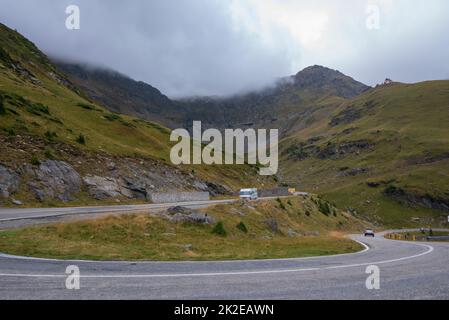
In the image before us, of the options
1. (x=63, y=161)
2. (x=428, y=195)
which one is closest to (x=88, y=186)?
(x=63, y=161)

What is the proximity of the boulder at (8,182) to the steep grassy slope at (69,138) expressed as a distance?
895mm

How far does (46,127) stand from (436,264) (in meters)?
53.4

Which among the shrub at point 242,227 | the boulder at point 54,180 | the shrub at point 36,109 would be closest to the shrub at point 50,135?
the boulder at point 54,180

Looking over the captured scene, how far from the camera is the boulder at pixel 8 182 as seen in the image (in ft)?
122

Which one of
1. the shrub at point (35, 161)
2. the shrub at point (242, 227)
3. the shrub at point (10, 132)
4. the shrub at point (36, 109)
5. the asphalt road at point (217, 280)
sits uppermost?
the shrub at point (36, 109)

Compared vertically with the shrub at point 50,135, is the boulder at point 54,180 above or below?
below

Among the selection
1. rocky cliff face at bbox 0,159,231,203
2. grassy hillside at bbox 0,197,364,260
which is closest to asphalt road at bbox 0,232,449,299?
grassy hillside at bbox 0,197,364,260

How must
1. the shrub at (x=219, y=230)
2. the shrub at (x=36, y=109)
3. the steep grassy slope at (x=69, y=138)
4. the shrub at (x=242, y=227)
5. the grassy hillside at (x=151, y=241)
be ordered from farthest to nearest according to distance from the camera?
the shrub at (x=36, y=109)
the steep grassy slope at (x=69, y=138)
the shrub at (x=242, y=227)
the shrub at (x=219, y=230)
the grassy hillside at (x=151, y=241)

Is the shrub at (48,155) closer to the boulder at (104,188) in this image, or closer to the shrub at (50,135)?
the boulder at (104,188)

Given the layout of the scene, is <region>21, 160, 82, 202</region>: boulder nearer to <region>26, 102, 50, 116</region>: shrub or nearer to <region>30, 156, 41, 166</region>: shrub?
<region>30, 156, 41, 166</region>: shrub

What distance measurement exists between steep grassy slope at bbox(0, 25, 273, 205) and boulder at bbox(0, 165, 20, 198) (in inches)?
35.2

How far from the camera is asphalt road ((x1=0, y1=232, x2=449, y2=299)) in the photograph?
378 inches
